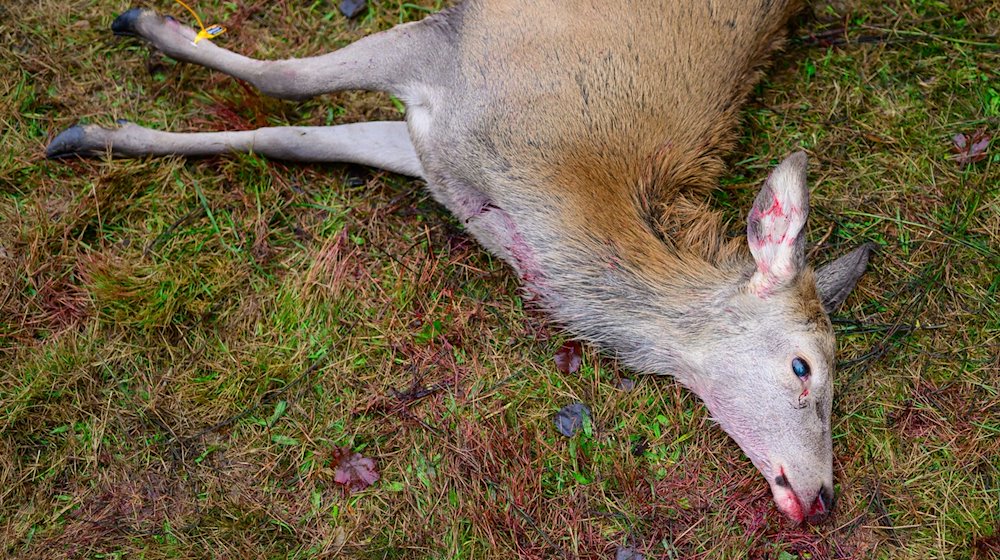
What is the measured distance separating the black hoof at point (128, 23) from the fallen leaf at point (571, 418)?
11.6 feet

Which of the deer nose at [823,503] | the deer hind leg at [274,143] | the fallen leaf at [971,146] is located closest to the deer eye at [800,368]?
the deer nose at [823,503]

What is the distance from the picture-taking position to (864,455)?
184 inches

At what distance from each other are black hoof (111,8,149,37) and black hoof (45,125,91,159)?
664 mm

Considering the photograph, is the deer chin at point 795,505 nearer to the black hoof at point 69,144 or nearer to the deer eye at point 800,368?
the deer eye at point 800,368

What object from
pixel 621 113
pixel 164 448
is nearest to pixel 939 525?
pixel 621 113

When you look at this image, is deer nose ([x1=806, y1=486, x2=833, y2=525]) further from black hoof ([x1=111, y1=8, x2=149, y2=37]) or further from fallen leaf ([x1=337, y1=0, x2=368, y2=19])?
black hoof ([x1=111, y1=8, x2=149, y2=37])

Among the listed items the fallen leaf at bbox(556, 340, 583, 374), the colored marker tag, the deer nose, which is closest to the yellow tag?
the colored marker tag

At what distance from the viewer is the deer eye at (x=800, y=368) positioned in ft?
13.0

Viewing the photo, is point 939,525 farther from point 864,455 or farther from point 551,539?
point 551,539

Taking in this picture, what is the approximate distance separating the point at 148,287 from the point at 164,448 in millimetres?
959

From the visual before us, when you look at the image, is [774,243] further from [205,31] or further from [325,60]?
[205,31]

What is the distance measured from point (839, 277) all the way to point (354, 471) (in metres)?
2.98

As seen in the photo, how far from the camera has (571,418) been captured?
187 inches

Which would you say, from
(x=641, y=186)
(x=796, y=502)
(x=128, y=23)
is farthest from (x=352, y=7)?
(x=796, y=502)
